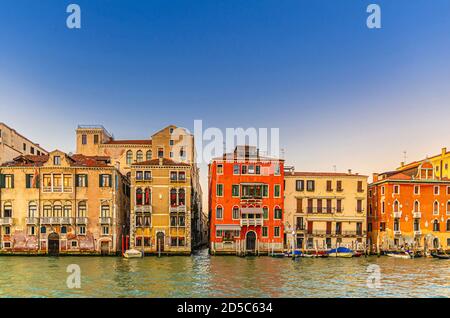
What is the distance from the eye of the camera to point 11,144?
4356cm

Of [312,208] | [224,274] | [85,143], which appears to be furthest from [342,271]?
[85,143]

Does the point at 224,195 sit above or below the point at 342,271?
above

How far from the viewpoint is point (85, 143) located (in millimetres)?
49125

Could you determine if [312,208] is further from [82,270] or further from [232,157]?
[82,270]

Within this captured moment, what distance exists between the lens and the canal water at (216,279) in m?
19.6

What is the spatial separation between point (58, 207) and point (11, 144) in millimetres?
10870

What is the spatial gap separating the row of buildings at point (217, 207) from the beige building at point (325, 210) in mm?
103

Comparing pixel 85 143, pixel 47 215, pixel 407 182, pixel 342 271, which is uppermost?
pixel 85 143

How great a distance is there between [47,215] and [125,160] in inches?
520

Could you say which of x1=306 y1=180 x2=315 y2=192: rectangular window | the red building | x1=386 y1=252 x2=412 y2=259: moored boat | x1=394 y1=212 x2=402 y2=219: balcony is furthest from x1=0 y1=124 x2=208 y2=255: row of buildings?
x1=394 y1=212 x2=402 y2=219: balcony

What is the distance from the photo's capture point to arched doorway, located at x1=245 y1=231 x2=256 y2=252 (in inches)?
1578

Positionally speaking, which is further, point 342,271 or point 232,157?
point 232,157

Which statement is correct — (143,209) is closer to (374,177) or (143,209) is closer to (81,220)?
(81,220)

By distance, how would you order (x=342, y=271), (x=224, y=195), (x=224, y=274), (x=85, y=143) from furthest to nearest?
(x=85, y=143) → (x=224, y=195) → (x=342, y=271) → (x=224, y=274)
